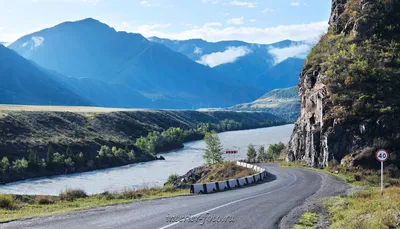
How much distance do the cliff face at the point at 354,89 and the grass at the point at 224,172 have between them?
985 centimetres

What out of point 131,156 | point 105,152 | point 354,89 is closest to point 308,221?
point 354,89

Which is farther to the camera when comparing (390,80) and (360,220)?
(390,80)

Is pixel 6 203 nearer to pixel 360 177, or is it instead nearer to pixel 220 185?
pixel 220 185

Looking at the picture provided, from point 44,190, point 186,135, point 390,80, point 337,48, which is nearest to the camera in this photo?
point 390,80

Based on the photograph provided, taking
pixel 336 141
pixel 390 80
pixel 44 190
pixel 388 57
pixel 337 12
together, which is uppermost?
pixel 337 12

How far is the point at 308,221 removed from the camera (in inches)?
709

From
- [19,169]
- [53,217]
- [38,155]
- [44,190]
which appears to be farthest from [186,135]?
[53,217]

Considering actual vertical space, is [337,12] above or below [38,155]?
above

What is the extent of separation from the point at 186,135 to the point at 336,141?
140227 mm

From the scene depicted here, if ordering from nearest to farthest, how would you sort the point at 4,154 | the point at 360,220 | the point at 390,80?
1. the point at 360,220
2. the point at 390,80
3. the point at 4,154

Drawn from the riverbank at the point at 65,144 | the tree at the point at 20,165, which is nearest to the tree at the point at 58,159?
the riverbank at the point at 65,144

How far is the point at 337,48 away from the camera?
64.6m

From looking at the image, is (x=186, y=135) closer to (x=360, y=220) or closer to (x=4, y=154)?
(x=4, y=154)

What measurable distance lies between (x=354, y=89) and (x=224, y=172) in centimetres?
2114
